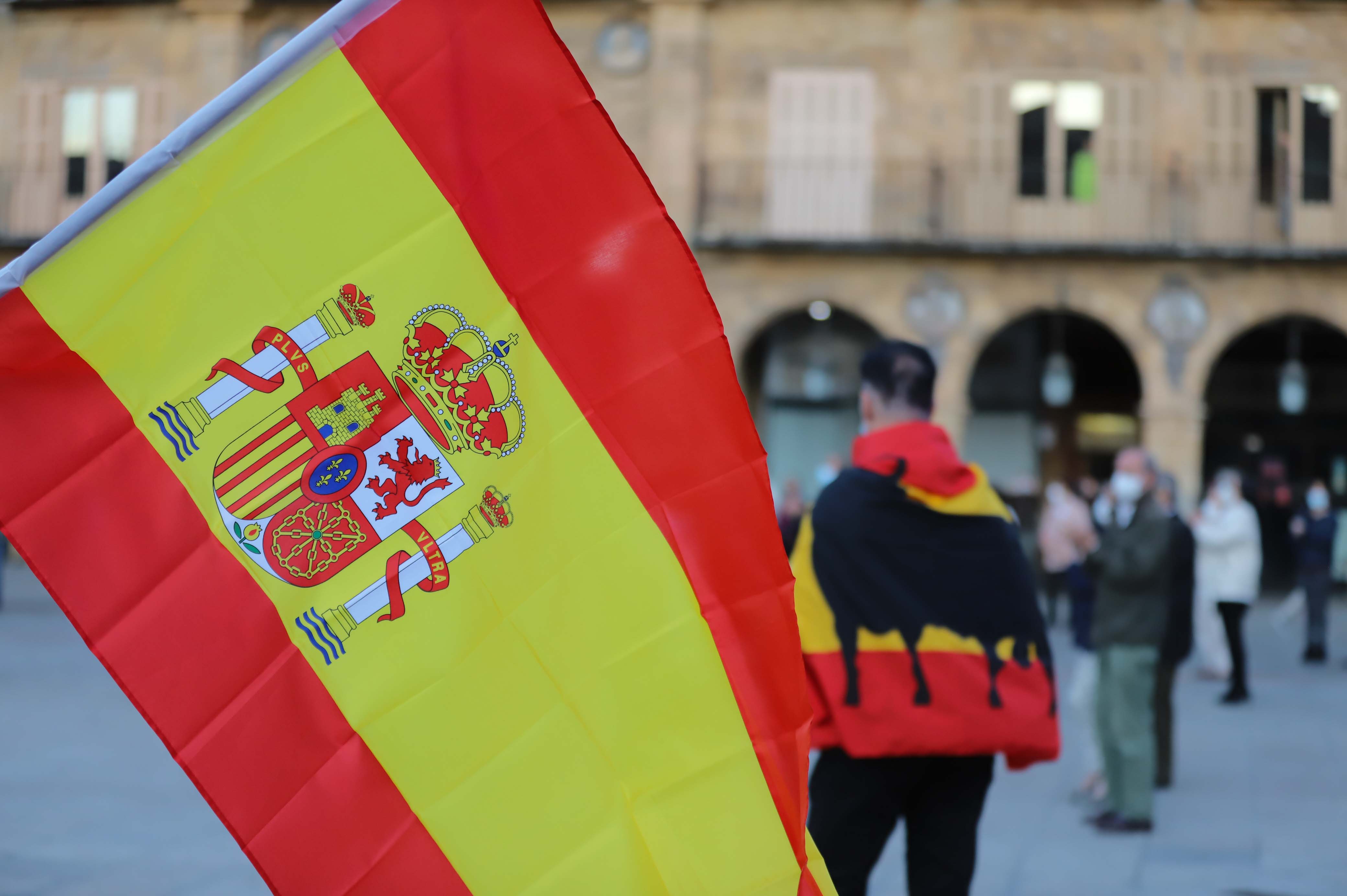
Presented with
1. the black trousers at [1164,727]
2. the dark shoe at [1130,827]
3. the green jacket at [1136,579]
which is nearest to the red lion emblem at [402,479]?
the dark shoe at [1130,827]

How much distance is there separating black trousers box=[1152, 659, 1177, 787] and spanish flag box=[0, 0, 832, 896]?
279 inches

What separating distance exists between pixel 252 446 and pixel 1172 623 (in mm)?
7023

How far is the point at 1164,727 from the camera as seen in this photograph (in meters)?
8.61

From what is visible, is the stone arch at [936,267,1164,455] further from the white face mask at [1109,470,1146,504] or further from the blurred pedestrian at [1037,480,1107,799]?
the white face mask at [1109,470,1146,504]

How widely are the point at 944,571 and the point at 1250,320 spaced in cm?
2106

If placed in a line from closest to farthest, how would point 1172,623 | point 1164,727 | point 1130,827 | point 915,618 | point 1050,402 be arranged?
point 915,618 → point 1130,827 → point 1172,623 → point 1164,727 → point 1050,402

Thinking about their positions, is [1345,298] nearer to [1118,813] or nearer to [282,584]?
[1118,813]

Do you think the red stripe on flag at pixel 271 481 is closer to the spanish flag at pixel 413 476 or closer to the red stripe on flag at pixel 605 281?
the spanish flag at pixel 413 476

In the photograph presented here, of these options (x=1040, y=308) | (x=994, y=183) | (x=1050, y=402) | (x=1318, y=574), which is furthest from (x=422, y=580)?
(x=1050, y=402)

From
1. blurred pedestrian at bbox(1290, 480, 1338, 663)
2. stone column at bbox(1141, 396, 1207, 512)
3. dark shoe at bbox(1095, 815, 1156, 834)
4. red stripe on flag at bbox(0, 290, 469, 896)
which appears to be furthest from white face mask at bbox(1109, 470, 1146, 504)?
stone column at bbox(1141, 396, 1207, 512)

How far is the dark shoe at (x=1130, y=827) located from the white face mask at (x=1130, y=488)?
5.37 feet

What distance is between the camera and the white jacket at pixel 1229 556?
12172mm

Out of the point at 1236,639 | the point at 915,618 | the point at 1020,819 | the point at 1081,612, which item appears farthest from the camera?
the point at 1236,639

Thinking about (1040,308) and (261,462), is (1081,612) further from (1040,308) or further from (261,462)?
(1040,308)
